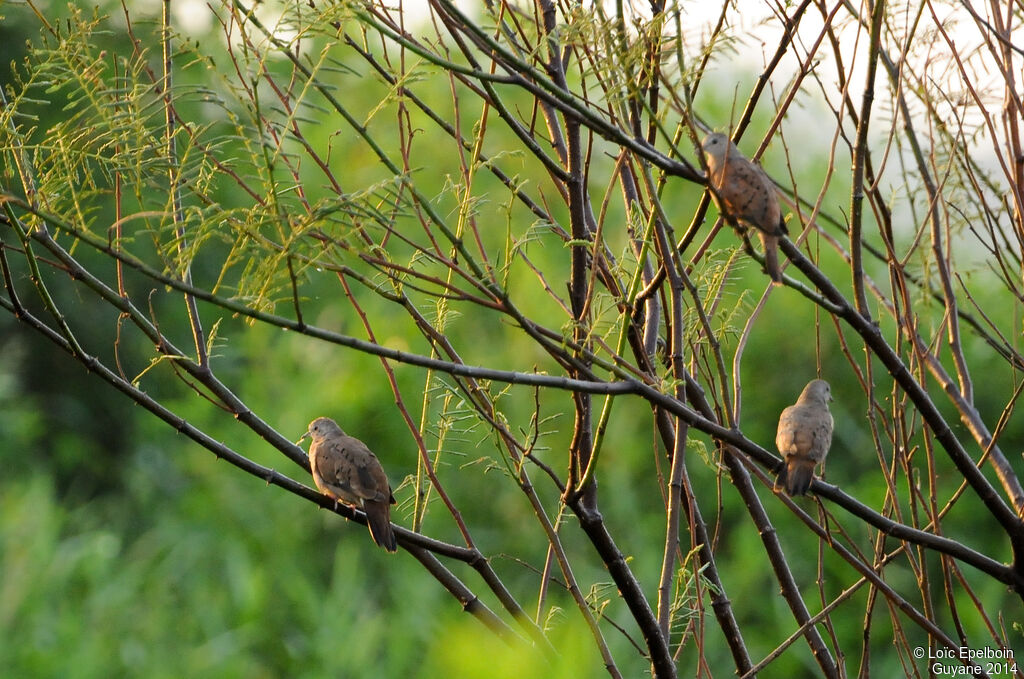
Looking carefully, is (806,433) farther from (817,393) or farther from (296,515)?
(296,515)

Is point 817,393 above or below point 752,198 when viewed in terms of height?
below

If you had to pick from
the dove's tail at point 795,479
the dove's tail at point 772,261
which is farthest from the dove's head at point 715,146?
the dove's tail at point 795,479

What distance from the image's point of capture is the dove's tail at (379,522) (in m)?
3.05

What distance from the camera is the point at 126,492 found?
29.3 ft

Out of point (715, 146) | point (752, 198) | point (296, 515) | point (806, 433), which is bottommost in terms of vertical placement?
point (296, 515)

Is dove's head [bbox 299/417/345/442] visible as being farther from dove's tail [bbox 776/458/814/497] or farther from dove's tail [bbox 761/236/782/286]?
dove's tail [bbox 761/236/782/286]

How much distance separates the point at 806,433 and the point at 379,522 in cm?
135

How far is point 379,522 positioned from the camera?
10.1 ft

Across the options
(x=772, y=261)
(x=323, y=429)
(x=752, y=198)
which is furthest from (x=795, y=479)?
(x=323, y=429)

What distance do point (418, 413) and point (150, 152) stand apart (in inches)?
221

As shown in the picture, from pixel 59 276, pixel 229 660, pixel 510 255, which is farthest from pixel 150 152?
pixel 59 276

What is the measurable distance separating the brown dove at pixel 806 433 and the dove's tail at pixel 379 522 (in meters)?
1.13

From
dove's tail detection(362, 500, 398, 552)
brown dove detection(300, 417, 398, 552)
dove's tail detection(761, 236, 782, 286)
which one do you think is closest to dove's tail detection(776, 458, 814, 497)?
dove's tail detection(761, 236, 782, 286)

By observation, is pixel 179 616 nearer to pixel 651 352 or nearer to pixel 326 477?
pixel 326 477
